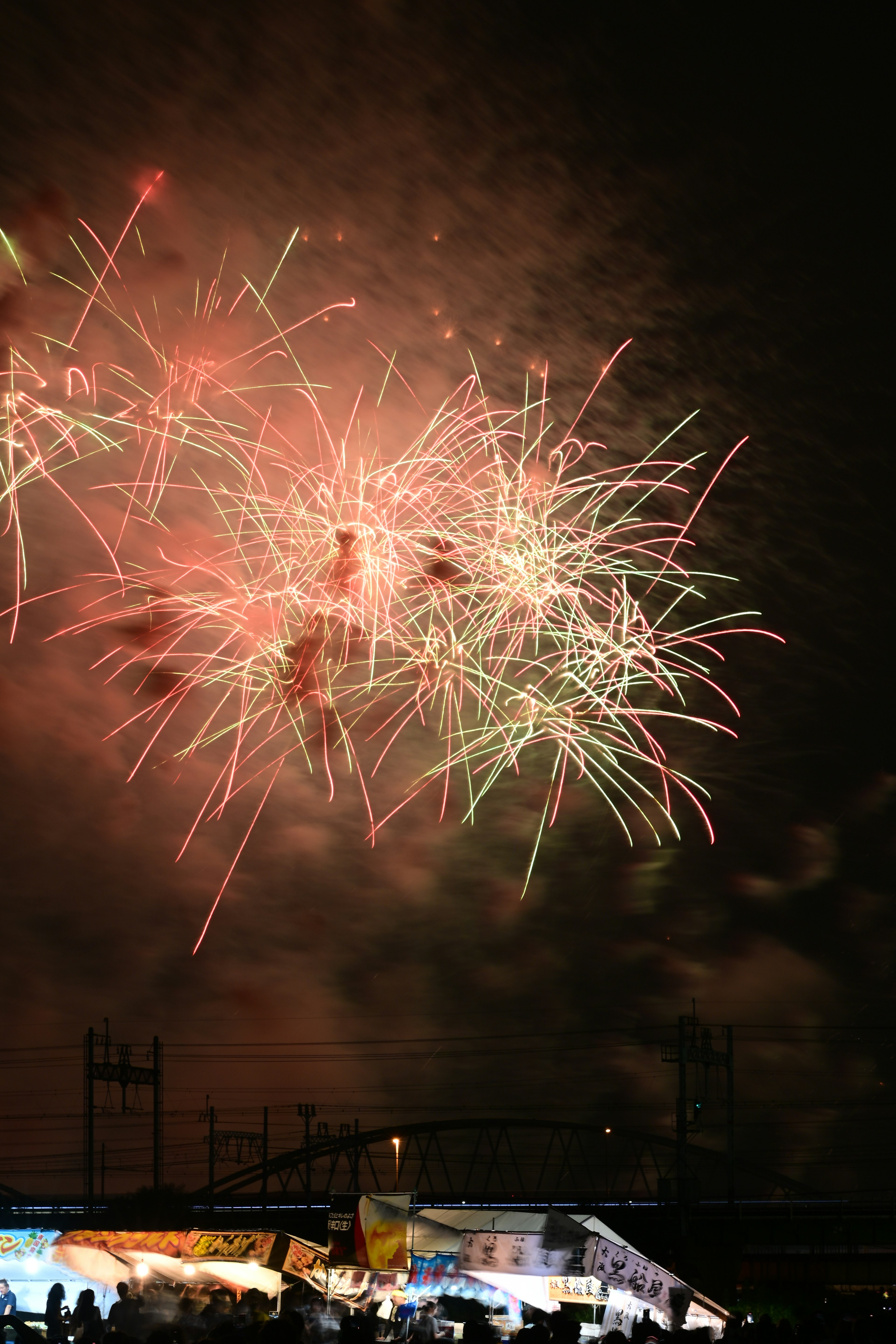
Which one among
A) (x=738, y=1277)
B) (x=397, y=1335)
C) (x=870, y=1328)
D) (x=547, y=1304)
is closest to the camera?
(x=870, y=1328)

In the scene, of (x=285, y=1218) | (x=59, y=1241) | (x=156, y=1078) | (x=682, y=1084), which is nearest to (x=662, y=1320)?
(x=59, y=1241)

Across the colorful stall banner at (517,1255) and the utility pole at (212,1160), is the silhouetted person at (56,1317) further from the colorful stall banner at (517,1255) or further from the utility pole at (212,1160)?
the utility pole at (212,1160)

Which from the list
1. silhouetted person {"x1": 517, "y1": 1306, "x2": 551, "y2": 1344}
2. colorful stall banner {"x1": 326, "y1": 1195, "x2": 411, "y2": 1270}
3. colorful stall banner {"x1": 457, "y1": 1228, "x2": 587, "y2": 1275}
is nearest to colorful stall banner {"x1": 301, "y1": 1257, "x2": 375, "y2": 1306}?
colorful stall banner {"x1": 326, "y1": 1195, "x2": 411, "y2": 1270}

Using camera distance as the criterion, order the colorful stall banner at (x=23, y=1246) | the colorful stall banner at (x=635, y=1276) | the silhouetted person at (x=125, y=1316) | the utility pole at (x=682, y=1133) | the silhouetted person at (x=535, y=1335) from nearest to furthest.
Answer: the silhouetted person at (x=535, y=1335) < the silhouetted person at (x=125, y=1316) < the colorful stall banner at (x=635, y=1276) < the colorful stall banner at (x=23, y=1246) < the utility pole at (x=682, y=1133)

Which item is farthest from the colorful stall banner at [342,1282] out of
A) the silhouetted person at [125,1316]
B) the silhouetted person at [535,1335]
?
the silhouetted person at [535,1335]

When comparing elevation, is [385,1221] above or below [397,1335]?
above

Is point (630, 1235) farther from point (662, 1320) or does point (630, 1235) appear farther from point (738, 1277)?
point (662, 1320)

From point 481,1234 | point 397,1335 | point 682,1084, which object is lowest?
point 397,1335
